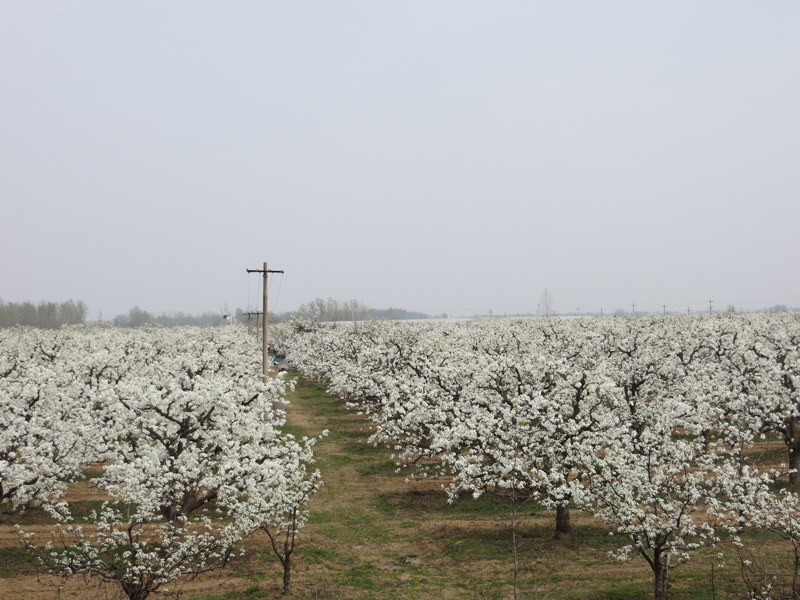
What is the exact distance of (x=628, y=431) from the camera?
19609 mm

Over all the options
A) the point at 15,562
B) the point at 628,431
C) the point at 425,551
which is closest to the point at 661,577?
the point at 628,431

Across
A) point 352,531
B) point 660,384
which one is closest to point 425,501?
point 352,531

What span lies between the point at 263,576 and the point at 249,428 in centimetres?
480

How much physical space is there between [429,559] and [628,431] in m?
8.36

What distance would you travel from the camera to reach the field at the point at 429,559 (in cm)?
1648

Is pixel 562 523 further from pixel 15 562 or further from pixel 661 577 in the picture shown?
pixel 15 562

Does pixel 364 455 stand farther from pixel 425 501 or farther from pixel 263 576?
pixel 263 576

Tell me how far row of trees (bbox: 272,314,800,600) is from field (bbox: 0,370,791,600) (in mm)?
928

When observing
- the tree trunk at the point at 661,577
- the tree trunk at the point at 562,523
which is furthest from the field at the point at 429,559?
the tree trunk at the point at 661,577

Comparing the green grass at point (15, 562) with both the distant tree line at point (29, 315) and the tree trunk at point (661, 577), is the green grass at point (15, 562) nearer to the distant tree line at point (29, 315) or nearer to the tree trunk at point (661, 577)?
the tree trunk at point (661, 577)

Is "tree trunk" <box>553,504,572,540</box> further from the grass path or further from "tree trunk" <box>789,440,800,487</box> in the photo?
"tree trunk" <box>789,440,800,487</box>

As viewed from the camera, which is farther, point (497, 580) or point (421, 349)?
point (421, 349)

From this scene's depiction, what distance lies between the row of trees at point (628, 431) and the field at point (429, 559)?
0.93 m

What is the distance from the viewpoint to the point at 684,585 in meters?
16.1
